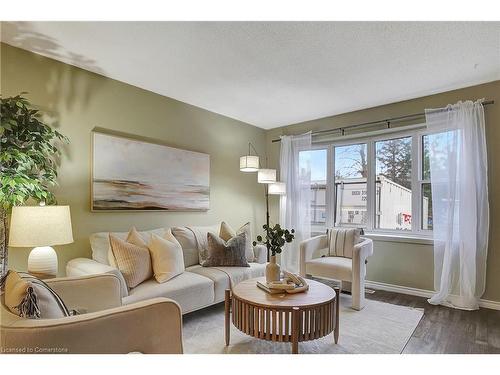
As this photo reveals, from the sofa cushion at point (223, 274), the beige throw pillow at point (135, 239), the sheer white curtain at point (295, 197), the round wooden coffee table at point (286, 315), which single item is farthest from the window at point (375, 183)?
the beige throw pillow at point (135, 239)

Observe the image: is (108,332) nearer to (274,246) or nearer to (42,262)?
(42,262)

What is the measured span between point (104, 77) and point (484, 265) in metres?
Result: 4.35

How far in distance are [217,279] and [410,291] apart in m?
2.40

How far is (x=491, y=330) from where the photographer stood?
2.52 metres

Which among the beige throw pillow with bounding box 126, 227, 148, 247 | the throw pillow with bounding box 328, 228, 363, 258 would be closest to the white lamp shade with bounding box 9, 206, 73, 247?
the beige throw pillow with bounding box 126, 227, 148, 247

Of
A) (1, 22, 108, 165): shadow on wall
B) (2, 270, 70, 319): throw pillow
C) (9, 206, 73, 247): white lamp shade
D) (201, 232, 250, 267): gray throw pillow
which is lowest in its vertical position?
(201, 232, 250, 267): gray throw pillow

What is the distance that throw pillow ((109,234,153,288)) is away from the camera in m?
2.36

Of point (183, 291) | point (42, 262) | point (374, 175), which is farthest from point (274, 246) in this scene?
point (374, 175)

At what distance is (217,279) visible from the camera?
2.80m

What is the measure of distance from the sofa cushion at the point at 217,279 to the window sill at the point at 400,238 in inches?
81.9

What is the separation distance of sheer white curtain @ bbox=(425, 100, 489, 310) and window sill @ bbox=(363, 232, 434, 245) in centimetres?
20

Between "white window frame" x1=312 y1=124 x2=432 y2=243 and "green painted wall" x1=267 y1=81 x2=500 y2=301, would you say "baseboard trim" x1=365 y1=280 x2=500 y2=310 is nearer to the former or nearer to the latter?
"green painted wall" x1=267 y1=81 x2=500 y2=301
